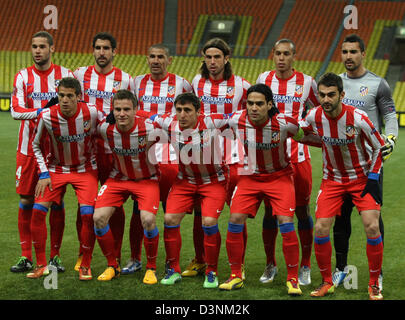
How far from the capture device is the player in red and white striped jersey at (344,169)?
4.50 m

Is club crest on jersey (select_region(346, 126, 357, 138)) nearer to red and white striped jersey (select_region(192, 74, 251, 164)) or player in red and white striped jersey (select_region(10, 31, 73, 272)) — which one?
red and white striped jersey (select_region(192, 74, 251, 164))

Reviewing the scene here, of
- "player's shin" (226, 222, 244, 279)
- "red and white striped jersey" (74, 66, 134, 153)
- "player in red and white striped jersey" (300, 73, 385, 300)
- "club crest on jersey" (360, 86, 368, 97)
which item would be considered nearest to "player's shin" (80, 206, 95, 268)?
"red and white striped jersey" (74, 66, 134, 153)

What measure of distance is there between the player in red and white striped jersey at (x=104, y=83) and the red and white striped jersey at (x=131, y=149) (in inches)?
12.0

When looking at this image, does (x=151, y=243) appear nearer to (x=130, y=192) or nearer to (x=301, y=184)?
(x=130, y=192)

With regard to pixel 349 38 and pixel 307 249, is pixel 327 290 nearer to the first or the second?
pixel 307 249


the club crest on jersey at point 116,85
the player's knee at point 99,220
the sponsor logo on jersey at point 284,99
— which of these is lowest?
the player's knee at point 99,220

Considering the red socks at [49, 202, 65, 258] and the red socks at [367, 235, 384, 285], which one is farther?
the red socks at [49, 202, 65, 258]

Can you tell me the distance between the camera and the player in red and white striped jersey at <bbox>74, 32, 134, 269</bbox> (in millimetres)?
5371

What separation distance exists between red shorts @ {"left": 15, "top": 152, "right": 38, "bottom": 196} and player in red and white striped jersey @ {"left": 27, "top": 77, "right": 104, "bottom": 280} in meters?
0.22

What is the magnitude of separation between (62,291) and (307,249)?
2068mm

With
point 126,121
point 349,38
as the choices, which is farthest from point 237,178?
point 349,38

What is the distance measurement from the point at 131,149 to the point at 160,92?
0.77 m

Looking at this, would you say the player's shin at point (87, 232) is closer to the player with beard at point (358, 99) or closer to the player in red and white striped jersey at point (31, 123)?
the player in red and white striped jersey at point (31, 123)

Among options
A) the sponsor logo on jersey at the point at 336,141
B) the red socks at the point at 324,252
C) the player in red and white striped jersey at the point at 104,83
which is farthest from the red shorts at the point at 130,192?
the sponsor logo on jersey at the point at 336,141
